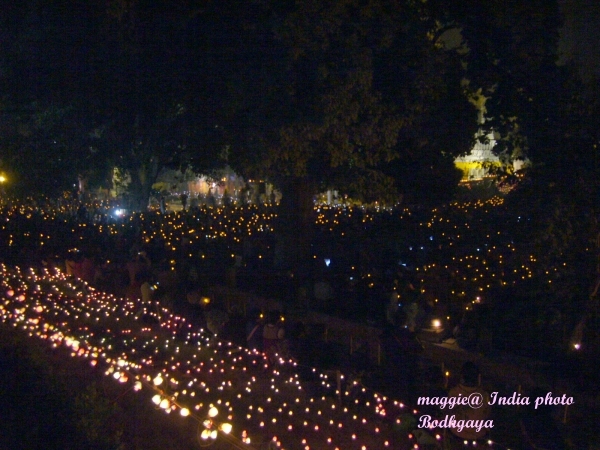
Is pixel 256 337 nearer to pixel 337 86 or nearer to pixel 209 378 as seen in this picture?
pixel 209 378

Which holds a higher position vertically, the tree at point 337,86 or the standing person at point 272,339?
the tree at point 337,86

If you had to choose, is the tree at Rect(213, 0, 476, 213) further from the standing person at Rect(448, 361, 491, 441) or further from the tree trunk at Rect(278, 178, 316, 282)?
the standing person at Rect(448, 361, 491, 441)

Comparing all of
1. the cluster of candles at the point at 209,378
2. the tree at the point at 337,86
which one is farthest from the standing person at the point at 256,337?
the tree at the point at 337,86

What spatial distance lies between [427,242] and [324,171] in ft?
14.6

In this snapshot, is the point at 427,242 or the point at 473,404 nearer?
the point at 473,404

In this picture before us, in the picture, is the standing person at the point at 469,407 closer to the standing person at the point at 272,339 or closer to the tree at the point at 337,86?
the standing person at the point at 272,339

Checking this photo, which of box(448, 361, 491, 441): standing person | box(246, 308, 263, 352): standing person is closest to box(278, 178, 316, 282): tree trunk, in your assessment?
box(246, 308, 263, 352): standing person

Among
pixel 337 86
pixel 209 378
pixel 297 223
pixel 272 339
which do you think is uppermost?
pixel 337 86

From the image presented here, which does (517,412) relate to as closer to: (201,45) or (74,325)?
(74,325)

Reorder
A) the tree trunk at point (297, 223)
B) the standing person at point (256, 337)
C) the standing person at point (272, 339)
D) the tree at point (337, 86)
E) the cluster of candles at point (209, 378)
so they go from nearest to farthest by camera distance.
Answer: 1. the cluster of candles at point (209, 378)
2. the standing person at point (272, 339)
3. the standing person at point (256, 337)
4. the tree at point (337, 86)
5. the tree trunk at point (297, 223)

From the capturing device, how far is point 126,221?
19.3m

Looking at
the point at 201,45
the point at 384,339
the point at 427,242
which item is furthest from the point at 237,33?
the point at 427,242

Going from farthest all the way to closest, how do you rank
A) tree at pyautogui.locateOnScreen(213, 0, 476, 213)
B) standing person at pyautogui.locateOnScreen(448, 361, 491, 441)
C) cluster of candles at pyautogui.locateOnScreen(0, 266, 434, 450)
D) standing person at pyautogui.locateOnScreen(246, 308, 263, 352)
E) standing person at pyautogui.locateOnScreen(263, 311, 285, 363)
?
tree at pyautogui.locateOnScreen(213, 0, 476, 213) → standing person at pyautogui.locateOnScreen(246, 308, 263, 352) → standing person at pyautogui.locateOnScreen(263, 311, 285, 363) → cluster of candles at pyautogui.locateOnScreen(0, 266, 434, 450) → standing person at pyautogui.locateOnScreen(448, 361, 491, 441)

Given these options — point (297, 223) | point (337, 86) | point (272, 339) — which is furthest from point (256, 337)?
point (297, 223)
